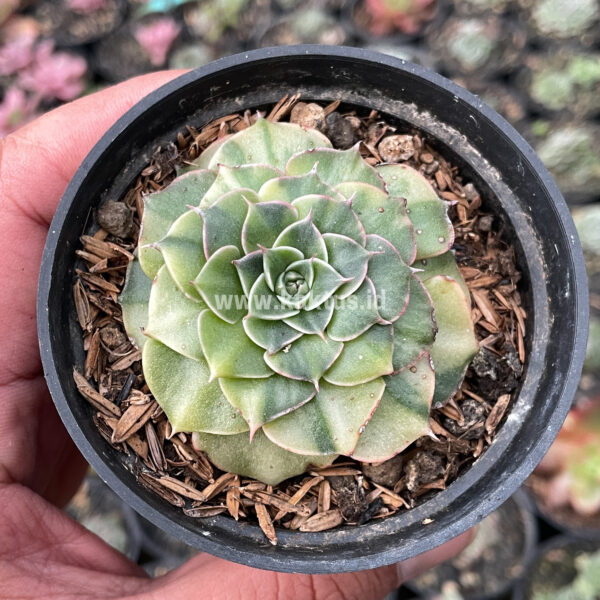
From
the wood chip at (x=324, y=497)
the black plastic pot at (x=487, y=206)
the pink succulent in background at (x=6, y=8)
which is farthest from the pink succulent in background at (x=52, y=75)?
the wood chip at (x=324, y=497)

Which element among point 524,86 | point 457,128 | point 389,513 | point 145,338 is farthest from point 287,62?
point 524,86

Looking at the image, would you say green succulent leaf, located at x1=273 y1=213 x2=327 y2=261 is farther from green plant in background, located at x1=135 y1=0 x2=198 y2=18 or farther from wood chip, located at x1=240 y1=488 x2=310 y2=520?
green plant in background, located at x1=135 y1=0 x2=198 y2=18

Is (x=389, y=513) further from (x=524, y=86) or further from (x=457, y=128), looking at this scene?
(x=524, y=86)

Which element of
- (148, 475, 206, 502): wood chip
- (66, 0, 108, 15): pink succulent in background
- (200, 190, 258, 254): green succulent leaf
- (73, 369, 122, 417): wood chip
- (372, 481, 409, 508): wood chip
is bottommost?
(148, 475, 206, 502): wood chip

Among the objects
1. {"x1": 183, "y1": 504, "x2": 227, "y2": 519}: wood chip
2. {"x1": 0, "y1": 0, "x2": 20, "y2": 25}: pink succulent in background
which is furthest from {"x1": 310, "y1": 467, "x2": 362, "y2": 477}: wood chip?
{"x1": 0, "y1": 0, "x2": 20, "y2": 25}: pink succulent in background

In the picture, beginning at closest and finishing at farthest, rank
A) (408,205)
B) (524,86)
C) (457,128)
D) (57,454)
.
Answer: (408,205) < (457,128) < (57,454) < (524,86)

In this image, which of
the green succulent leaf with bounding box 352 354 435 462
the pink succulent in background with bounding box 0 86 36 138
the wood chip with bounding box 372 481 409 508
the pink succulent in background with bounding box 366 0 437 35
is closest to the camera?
the green succulent leaf with bounding box 352 354 435 462

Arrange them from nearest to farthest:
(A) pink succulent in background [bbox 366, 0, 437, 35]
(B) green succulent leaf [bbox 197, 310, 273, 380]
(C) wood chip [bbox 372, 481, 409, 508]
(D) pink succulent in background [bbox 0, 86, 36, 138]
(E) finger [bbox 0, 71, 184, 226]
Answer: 1. (B) green succulent leaf [bbox 197, 310, 273, 380]
2. (C) wood chip [bbox 372, 481, 409, 508]
3. (E) finger [bbox 0, 71, 184, 226]
4. (D) pink succulent in background [bbox 0, 86, 36, 138]
5. (A) pink succulent in background [bbox 366, 0, 437, 35]

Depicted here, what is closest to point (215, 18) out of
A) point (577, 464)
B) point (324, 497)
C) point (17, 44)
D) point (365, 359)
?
point (17, 44)
